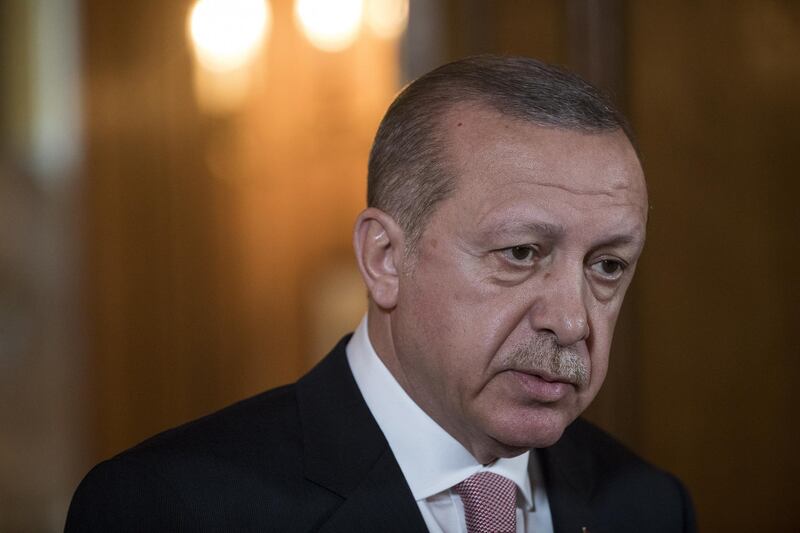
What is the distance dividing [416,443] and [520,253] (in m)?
0.39

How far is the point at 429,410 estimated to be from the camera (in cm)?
178

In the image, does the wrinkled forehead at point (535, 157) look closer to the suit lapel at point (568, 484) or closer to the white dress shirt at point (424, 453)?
the white dress shirt at point (424, 453)

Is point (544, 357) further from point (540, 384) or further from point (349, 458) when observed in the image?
point (349, 458)

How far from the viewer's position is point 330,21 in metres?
4.20

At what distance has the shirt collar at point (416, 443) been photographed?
5.77 feet

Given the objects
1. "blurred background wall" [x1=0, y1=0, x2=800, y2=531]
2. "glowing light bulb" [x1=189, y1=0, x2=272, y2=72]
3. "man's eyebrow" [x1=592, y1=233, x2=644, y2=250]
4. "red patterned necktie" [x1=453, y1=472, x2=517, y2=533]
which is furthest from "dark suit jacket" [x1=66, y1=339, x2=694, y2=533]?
"glowing light bulb" [x1=189, y1=0, x2=272, y2=72]

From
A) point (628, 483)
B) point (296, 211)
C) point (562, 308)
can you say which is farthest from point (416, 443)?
point (296, 211)

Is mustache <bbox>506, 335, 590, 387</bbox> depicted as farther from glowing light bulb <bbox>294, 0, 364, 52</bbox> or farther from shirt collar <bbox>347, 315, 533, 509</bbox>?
glowing light bulb <bbox>294, 0, 364, 52</bbox>

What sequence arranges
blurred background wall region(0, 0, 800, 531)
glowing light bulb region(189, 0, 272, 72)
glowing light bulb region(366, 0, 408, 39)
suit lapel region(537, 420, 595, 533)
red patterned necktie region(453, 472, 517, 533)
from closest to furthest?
1. red patterned necktie region(453, 472, 517, 533)
2. suit lapel region(537, 420, 595, 533)
3. blurred background wall region(0, 0, 800, 531)
4. glowing light bulb region(189, 0, 272, 72)
5. glowing light bulb region(366, 0, 408, 39)

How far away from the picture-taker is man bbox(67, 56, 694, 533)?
162 centimetres

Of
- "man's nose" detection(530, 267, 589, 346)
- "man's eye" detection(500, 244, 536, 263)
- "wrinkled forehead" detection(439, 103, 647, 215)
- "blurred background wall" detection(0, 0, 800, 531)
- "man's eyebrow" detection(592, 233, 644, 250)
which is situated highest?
"wrinkled forehead" detection(439, 103, 647, 215)

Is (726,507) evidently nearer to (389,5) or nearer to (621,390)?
(621,390)

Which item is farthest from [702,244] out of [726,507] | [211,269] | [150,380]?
[150,380]

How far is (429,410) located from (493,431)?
0.15m
